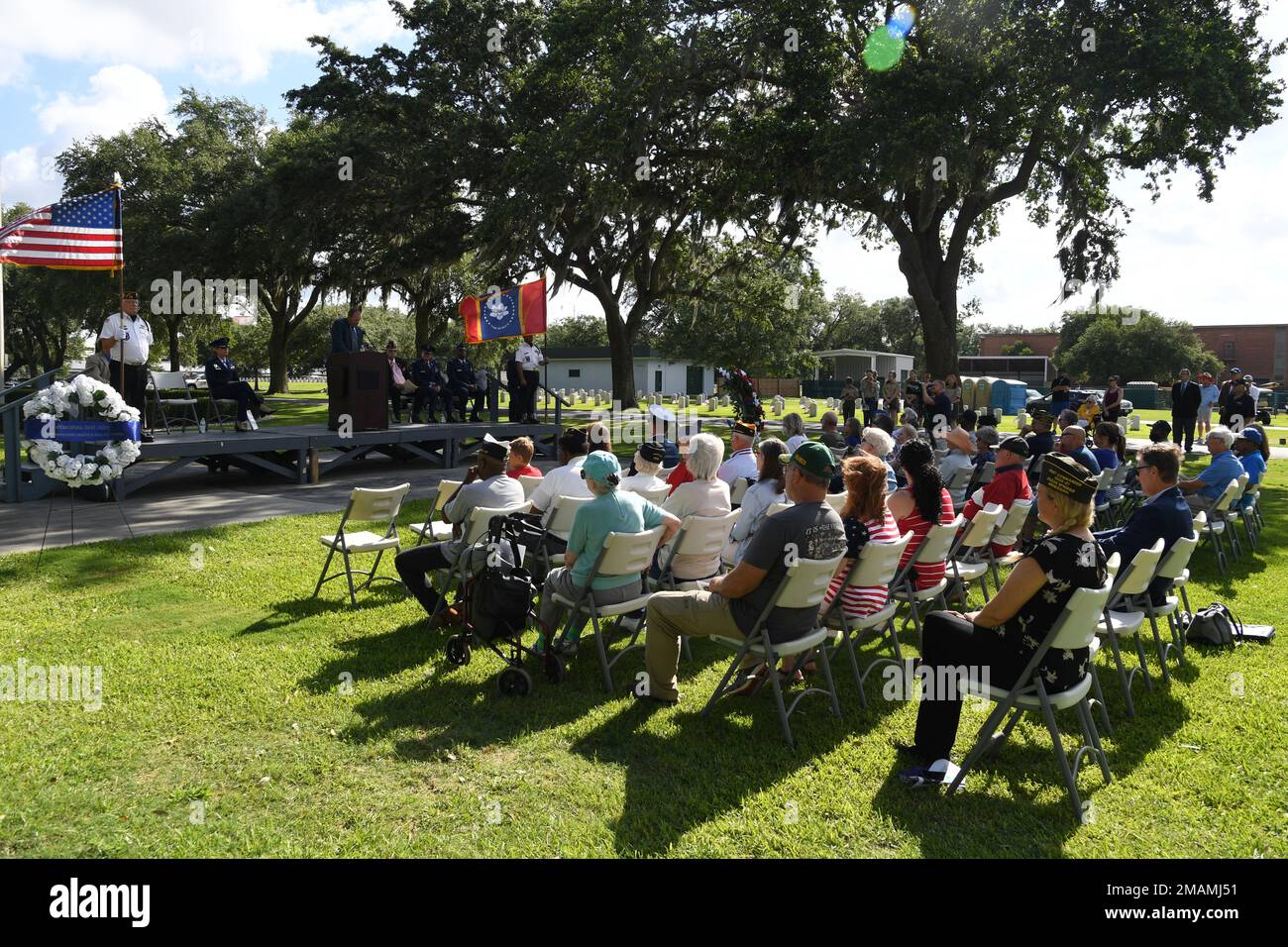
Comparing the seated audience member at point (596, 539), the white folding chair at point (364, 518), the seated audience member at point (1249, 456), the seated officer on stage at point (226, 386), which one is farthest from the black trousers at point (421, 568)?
the seated officer on stage at point (226, 386)

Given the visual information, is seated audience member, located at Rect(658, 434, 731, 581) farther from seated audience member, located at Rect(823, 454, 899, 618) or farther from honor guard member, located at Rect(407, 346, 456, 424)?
honor guard member, located at Rect(407, 346, 456, 424)

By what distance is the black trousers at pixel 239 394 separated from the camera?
13859 millimetres

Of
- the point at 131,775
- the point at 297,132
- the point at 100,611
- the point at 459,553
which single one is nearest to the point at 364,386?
the point at 100,611

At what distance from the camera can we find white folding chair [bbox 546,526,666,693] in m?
5.05

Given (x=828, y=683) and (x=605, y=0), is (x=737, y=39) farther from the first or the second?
(x=828, y=683)

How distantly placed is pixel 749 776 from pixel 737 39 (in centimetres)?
1852

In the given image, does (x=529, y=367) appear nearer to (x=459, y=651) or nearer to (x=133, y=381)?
(x=133, y=381)

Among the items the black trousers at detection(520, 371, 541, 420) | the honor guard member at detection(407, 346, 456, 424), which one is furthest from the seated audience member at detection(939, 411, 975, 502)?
the honor guard member at detection(407, 346, 456, 424)

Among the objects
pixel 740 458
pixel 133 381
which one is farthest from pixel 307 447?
pixel 740 458

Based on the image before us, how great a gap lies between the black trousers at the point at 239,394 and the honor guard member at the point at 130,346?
2008 mm

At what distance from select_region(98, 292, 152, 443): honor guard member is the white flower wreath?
5.12 ft

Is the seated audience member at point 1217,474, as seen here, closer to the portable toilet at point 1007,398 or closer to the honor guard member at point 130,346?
the honor guard member at point 130,346

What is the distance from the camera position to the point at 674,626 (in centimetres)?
484

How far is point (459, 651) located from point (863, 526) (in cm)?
257
